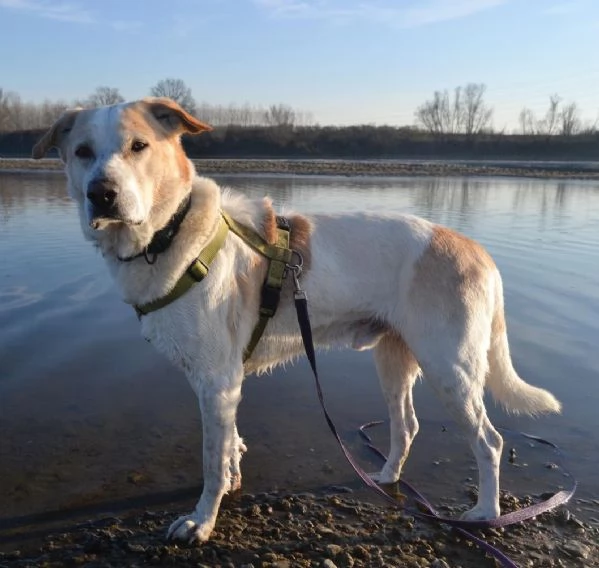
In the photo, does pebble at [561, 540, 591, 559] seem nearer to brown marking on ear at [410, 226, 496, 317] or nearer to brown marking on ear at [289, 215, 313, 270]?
brown marking on ear at [410, 226, 496, 317]

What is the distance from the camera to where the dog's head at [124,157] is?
2979mm

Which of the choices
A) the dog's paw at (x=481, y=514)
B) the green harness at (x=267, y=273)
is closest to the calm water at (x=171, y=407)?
the dog's paw at (x=481, y=514)

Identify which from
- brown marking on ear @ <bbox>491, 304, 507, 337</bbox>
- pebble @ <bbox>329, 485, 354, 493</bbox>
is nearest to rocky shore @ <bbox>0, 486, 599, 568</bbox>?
pebble @ <bbox>329, 485, 354, 493</bbox>

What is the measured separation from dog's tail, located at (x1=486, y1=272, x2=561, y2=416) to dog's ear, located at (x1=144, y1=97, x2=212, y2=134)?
85.7 inches

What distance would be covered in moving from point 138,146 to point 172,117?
14.9 inches

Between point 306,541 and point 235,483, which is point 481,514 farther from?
point 235,483

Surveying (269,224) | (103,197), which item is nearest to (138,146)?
(103,197)

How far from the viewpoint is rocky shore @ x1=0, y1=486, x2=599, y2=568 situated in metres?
3.24

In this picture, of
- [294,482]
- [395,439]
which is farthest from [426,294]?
[294,482]

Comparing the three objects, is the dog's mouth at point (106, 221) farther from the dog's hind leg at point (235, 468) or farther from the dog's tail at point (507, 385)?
the dog's tail at point (507, 385)

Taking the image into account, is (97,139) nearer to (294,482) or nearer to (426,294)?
(426,294)

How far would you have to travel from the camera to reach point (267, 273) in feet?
11.6

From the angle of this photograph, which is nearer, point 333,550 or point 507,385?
point 333,550

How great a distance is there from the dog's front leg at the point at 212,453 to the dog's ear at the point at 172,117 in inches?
57.7
